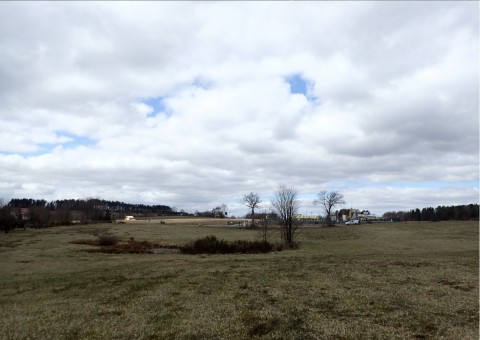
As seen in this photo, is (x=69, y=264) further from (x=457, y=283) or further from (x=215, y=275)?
(x=457, y=283)

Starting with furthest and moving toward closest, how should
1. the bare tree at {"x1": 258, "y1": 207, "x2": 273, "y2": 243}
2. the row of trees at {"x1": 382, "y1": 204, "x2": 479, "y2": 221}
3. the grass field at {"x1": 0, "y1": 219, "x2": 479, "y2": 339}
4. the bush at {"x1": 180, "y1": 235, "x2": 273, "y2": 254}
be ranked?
1. the row of trees at {"x1": 382, "y1": 204, "x2": 479, "y2": 221}
2. the bare tree at {"x1": 258, "y1": 207, "x2": 273, "y2": 243}
3. the bush at {"x1": 180, "y1": 235, "x2": 273, "y2": 254}
4. the grass field at {"x1": 0, "y1": 219, "x2": 479, "y2": 339}

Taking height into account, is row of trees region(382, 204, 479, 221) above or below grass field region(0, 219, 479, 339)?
above

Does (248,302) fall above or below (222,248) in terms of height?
below

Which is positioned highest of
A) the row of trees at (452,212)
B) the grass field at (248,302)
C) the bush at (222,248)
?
the row of trees at (452,212)

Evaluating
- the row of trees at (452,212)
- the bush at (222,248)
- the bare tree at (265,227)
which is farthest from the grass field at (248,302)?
the row of trees at (452,212)

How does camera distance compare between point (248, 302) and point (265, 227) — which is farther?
point (265, 227)

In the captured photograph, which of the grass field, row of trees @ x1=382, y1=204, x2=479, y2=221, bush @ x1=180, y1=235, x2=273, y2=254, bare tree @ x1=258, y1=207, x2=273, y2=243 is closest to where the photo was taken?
the grass field

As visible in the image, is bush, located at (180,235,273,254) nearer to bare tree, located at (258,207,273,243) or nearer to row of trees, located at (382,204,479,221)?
bare tree, located at (258,207,273,243)

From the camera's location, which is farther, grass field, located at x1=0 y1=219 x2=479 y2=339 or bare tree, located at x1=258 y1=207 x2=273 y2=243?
bare tree, located at x1=258 y1=207 x2=273 y2=243

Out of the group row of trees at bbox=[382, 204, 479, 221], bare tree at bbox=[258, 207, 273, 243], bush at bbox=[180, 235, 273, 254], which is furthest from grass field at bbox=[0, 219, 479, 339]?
row of trees at bbox=[382, 204, 479, 221]

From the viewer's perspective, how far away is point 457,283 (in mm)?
20891

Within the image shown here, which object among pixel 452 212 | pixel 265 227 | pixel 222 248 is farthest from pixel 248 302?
pixel 452 212

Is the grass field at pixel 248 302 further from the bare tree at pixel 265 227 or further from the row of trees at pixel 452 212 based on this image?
the row of trees at pixel 452 212

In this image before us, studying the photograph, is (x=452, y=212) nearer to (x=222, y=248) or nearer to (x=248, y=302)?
(x=222, y=248)
